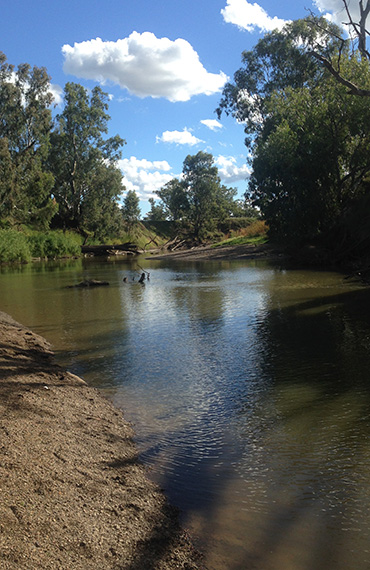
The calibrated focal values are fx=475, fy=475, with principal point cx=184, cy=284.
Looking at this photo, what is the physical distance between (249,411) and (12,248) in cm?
4157

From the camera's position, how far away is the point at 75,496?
3.67 metres

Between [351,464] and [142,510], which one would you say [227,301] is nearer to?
[351,464]

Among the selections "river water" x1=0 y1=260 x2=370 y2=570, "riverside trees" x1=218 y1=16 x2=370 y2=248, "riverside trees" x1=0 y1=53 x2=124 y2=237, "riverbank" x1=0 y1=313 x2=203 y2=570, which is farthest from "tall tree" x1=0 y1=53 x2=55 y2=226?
"riverbank" x1=0 y1=313 x2=203 y2=570

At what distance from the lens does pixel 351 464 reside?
4867mm

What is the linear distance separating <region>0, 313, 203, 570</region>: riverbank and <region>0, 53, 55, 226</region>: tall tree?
50.4 m

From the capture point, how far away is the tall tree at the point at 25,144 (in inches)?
2053

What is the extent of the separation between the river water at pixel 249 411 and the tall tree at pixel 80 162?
2013 inches

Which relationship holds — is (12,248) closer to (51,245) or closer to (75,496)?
(51,245)

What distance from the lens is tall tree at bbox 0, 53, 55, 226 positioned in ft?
171

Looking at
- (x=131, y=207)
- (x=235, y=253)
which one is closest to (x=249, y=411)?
(x=235, y=253)

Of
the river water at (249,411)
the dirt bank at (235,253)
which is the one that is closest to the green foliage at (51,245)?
the dirt bank at (235,253)

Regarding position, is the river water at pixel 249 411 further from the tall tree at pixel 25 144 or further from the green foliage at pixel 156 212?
the green foliage at pixel 156 212

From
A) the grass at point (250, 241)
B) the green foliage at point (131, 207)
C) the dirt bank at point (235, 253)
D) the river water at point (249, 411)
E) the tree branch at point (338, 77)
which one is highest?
the green foliage at point (131, 207)

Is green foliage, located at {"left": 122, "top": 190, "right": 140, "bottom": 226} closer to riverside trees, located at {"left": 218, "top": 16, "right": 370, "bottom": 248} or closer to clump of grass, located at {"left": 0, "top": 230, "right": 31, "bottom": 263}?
clump of grass, located at {"left": 0, "top": 230, "right": 31, "bottom": 263}
